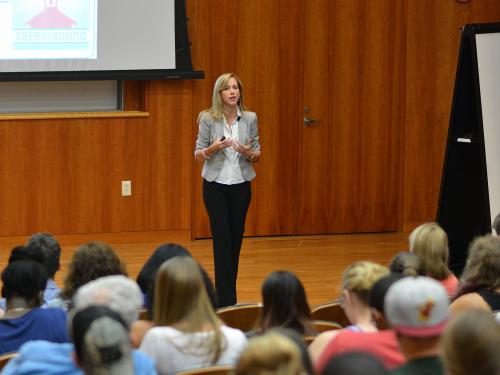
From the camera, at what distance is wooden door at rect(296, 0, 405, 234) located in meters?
8.68

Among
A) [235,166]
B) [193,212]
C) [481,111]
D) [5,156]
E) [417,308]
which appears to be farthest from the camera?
[193,212]

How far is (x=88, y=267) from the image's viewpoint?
3.98 m

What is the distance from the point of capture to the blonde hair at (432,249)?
4.29 metres

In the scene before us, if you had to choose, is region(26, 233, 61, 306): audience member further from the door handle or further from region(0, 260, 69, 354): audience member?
the door handle

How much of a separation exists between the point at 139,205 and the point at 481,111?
10.00 feet

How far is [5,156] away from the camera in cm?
799

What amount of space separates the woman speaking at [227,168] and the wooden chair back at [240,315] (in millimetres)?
1929

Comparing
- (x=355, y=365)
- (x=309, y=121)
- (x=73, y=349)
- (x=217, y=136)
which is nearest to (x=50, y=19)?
(x=309, y=121)

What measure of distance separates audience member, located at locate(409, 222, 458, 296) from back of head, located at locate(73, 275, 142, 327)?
168cm

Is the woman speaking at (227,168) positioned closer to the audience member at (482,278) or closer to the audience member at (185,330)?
the audience member at (482,278)

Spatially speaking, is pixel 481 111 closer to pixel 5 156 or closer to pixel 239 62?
pixel 239 62

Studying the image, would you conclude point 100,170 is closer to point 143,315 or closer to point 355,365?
point 143,315

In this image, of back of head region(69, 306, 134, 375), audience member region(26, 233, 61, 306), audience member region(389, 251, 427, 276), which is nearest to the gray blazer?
audience member region(26, 233, 61, 306)

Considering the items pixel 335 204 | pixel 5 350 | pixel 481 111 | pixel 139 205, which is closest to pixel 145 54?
pixel 139 205
